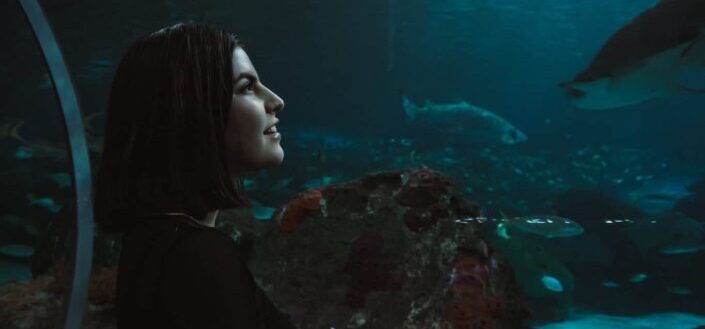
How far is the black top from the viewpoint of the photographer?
765mm

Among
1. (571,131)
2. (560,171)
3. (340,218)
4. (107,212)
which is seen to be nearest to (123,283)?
(107,212)

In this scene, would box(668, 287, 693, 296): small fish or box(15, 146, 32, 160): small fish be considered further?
box(15, 146, 32, 160): small fish

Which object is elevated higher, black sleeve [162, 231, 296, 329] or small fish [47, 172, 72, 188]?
black sleeve [162, 231, 296, 329]

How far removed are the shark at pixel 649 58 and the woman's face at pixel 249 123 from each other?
6677mm

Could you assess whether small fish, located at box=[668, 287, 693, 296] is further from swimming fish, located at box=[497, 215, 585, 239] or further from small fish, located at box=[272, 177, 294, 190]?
Result: small fish, located at box=[272, 177, 294, 190]

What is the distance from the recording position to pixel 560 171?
1416 cm

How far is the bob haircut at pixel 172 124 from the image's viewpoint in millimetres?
940

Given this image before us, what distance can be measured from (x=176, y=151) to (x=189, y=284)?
0.28m

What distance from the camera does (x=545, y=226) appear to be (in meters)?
7.34

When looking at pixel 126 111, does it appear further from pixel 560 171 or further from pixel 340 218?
pixel 560 171

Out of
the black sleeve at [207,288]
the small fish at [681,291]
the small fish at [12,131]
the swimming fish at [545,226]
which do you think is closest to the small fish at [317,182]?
the swimming fish at [545,226]

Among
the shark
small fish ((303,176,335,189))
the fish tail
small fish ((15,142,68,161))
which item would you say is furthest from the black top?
the fish tail

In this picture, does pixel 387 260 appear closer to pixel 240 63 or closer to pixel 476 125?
pixel 240 63

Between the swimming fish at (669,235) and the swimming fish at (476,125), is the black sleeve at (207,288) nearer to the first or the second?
the swimming fish at (669,235)
